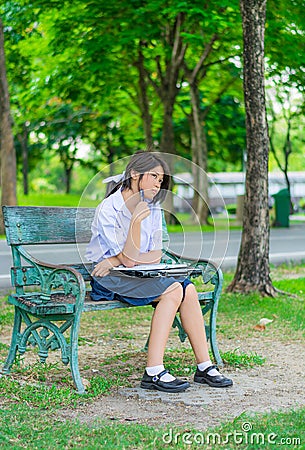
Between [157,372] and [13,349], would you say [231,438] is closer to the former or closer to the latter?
[157,372]

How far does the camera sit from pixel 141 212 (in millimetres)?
5109

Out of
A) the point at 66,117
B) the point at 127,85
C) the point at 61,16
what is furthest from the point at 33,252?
the point at 66,117

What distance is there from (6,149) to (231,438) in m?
14.5

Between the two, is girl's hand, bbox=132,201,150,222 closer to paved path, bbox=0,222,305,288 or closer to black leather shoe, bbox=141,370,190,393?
paved path, bbox=0,222,305,288

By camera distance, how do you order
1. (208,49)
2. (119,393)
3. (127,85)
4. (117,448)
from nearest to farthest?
1. (117,448)
2. (119,393)
3. (208,49)
4. (127,85)

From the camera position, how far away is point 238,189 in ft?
189

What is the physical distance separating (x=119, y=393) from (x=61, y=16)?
46.3ft

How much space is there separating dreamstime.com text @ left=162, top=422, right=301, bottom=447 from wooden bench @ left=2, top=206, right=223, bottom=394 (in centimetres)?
102

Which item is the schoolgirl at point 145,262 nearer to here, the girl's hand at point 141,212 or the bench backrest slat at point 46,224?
the girl's hand at point 141,212

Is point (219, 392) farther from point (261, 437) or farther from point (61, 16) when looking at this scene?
point (61, 16)

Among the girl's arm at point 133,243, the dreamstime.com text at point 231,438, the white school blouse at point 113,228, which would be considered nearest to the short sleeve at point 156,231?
the white school blouse at point 113,228

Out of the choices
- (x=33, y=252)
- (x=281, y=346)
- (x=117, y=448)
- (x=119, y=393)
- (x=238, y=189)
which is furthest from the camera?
(x=238, y=189)

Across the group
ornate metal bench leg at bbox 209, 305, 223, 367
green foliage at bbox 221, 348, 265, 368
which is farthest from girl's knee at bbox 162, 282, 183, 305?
green foliage at bbox 221, 348, 265, 368

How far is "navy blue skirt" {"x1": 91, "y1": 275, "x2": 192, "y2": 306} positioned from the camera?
16.2ft
